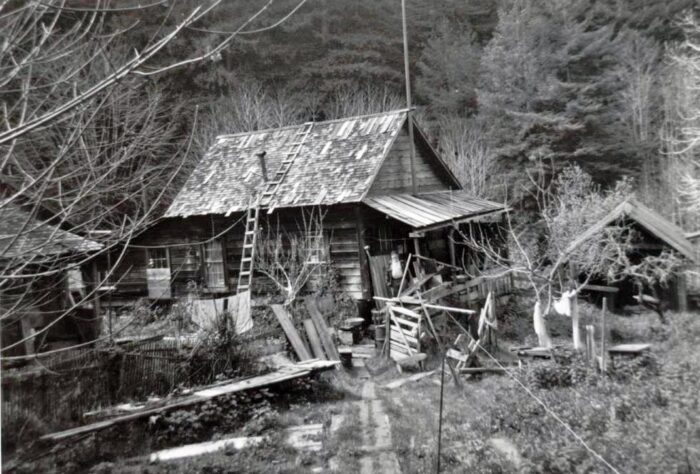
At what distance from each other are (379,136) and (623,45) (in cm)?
1541

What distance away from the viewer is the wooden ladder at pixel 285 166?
54.2ft

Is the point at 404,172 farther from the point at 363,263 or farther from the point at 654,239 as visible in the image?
the point at 654,239

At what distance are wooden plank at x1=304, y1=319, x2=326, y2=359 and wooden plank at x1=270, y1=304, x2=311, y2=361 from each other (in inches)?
7.1

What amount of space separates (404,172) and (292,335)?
828 centimetres

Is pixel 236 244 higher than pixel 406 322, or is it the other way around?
pixel 236 244

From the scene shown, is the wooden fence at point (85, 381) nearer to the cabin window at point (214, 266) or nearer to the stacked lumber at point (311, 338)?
the stacked lumber at point (311, 338)

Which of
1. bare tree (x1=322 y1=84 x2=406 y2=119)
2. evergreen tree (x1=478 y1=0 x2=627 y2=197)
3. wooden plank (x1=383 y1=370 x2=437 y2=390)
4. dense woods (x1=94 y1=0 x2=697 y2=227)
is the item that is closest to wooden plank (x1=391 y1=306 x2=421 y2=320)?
wooden plank (x1=383 y1=370 x2=437 y2=390)

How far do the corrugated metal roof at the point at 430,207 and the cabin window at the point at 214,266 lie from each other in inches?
214

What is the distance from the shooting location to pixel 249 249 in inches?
656

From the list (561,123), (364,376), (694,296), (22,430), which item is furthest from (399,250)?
(561,123)

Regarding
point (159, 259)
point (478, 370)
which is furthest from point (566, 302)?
point (159, 259)

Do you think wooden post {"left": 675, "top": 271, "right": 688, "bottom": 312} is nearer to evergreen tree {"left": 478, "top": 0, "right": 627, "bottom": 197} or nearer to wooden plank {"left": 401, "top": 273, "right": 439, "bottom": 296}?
wooden plank {"left": 401, "top": 273, "right": 439, "bottom": 296}

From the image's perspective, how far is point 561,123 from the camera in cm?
2509

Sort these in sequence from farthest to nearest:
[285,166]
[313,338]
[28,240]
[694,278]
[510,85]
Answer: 1. [510,85]
2. [285,166]
3. [694,278]
4. [313,338]
5. [28,240]
